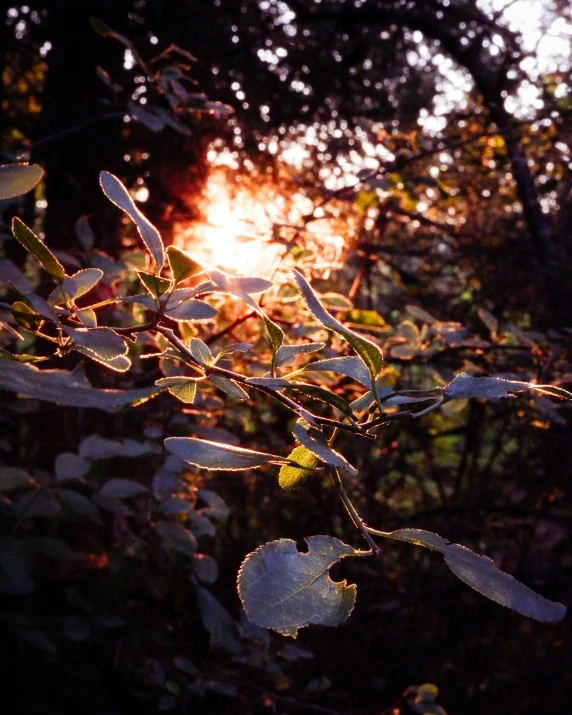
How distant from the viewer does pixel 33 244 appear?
479mm

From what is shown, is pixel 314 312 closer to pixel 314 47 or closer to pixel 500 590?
pixel 500 590

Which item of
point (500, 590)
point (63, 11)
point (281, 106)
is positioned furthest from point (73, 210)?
point (500, 590)

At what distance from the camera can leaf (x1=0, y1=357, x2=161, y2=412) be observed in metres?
0.47

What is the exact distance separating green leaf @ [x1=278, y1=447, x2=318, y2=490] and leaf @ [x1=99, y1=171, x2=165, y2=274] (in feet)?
0.60

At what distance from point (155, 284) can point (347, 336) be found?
18 cm

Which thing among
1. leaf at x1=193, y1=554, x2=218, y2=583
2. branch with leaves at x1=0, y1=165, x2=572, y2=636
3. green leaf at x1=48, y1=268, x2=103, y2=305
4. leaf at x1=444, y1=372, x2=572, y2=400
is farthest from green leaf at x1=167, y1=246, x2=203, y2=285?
leaf at x1=193, y1=554, x2=218, y2=583

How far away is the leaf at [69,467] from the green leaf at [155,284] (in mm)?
651

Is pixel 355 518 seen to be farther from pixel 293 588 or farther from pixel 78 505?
pixel 78 505

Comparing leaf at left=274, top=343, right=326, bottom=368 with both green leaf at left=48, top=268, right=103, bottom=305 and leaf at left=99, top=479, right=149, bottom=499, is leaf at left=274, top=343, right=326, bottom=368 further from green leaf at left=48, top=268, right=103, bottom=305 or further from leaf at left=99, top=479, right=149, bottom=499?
leaf at left=99, top=479, right=149, bottom=499

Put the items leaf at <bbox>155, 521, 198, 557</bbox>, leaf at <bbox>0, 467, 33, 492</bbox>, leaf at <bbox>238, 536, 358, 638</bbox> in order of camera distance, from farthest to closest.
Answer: leaf at <bbox>155, 521, 198, 557</bbox> < leaf at <bbox>0, 467, 33, 492</bbox> < leaf at <bbox>238, 536, 358, 638</bbox>

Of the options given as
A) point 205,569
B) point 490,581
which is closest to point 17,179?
point 490,581

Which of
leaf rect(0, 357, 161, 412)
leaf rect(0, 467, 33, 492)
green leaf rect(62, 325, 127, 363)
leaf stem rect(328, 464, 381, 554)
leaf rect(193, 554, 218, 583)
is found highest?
green leaf rect(62, 325, 127, 363)

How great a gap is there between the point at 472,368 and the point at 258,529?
1255 millimetres

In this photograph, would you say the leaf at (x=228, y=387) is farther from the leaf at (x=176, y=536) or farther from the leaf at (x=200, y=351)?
the leaf at (x=176, y=536)
